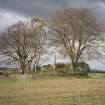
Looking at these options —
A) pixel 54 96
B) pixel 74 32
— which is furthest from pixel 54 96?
A: pixel 74 32

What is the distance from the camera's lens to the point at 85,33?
55.7 meters

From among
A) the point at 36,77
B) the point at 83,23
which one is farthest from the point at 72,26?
the point at 36,77

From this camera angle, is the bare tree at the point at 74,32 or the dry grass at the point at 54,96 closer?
the dry grass at the point at 54,96

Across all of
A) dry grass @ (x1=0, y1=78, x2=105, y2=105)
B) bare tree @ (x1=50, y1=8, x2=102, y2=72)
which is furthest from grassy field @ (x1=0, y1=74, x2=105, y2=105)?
bare tree @ (x1=50, y1=8, x2=102, y2=72)

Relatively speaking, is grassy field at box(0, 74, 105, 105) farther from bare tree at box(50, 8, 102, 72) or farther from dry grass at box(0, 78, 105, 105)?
bare tree at box(50, 8, 102, 72)

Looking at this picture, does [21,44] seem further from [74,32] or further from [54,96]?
[54,96]

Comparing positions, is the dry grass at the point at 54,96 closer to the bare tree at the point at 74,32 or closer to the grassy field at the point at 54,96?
the grassy field at the point at 54,96

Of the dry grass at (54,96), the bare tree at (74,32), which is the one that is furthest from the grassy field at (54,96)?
the bare tree at (74,32)

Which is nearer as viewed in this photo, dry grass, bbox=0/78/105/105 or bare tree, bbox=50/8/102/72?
dry grass, bbox=0/78/105/105

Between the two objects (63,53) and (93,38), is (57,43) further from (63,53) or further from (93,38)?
(93,38)

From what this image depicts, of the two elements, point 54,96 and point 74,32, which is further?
point 74,32

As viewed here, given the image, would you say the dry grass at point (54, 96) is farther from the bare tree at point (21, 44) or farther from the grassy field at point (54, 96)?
the bare tree at point (21, 44)

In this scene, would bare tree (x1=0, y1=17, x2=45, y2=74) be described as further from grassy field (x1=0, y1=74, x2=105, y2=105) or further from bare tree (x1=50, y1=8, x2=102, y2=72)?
grassy field (x1=0, y1=74, x2=105, y2=105)

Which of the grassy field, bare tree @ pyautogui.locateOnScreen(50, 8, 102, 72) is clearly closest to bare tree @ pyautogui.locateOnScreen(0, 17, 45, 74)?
bare tree @ pyautogui.locateOnScreen(50, 8, 102, 72)
